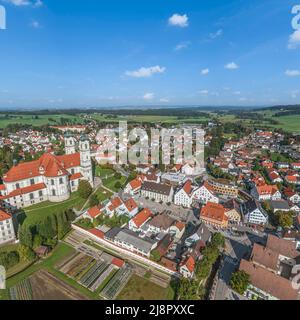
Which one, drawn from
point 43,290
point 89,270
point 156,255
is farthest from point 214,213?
point 43,290

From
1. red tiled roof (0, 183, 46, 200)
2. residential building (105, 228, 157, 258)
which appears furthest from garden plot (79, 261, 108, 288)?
red tiled roof (0, 183, 46, 200)

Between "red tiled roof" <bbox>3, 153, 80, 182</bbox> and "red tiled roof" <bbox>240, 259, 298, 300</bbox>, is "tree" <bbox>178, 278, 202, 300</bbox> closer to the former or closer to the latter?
"red tiled roof" <bbox>240, 259, 298, 300</bbox>

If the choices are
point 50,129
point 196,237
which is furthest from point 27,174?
point 50,129

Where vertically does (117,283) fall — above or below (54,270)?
below

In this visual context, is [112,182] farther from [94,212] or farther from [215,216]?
[215,216]

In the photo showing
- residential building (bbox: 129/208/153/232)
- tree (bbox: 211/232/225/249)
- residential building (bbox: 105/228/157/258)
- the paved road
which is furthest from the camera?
residential building (bbox: 129/208/153/232)

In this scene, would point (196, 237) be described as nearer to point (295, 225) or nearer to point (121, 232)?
point (121, 232)
